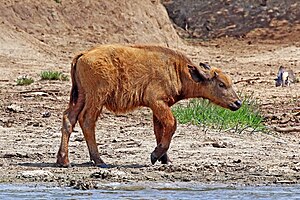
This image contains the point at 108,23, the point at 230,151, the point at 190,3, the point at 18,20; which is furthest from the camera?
the point at 190,3

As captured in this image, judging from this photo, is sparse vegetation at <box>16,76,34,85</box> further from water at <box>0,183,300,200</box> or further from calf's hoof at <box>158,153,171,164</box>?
water at <box>0,183,300,200</box>

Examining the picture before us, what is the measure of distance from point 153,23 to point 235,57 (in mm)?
3199

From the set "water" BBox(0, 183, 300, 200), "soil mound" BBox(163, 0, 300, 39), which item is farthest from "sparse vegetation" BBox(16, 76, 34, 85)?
"soil mound" BBox(163, 0, 300, 39)

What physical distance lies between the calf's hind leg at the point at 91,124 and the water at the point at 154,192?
41.7 inches

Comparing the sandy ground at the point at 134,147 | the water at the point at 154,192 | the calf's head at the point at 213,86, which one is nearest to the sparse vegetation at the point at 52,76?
the sandy ground at the point at 134,147

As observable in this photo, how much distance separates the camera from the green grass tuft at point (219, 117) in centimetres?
1370

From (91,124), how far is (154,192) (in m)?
A: 1.62

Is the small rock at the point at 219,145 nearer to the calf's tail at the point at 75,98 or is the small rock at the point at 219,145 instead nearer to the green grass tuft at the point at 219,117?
the green grass tuft at the point at 219,117

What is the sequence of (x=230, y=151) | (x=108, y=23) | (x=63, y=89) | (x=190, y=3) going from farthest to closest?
(x=190, y=3), (x=108, y=23), (x=63, y=89), (x=230, y=151)

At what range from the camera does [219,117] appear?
13.8 m

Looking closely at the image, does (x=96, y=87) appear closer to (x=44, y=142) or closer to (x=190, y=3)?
(x=44, y=142)

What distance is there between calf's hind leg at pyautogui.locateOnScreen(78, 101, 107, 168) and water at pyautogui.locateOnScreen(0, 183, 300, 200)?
41.7 inches

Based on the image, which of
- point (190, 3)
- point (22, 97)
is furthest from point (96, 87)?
point (190, 3)

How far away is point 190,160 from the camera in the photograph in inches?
458
